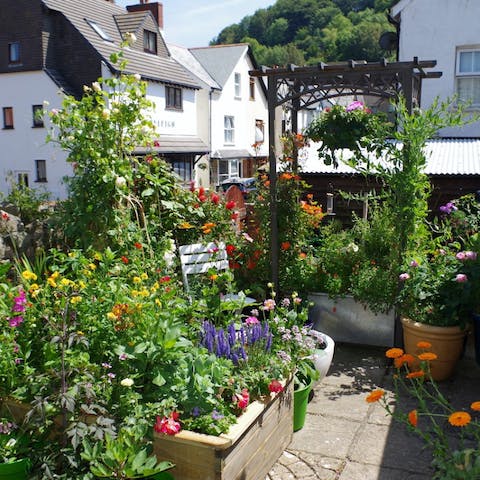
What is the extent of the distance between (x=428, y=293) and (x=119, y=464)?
10.7ft

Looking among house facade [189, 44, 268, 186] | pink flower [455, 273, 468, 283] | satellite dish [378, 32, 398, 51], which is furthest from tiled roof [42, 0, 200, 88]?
pink flower [455, 273, 468, 283]

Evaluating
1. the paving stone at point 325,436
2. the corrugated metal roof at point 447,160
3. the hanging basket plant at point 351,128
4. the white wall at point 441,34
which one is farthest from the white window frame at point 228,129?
the paving stone at point 325,436

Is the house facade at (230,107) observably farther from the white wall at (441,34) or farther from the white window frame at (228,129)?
the white wall at (441,34)

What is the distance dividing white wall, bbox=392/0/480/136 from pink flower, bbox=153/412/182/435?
29.2ft

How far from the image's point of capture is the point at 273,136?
18.4ft

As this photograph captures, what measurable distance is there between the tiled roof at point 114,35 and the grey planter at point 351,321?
735 inches

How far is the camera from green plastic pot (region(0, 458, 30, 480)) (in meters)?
2.82

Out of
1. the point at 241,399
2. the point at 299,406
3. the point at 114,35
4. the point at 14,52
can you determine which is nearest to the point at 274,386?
the point at 241,399

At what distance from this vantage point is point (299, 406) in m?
4.11

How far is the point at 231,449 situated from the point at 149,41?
2619cm

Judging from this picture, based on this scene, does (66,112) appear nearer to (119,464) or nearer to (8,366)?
(8,366)

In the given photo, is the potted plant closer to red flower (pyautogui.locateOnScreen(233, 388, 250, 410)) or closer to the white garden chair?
the white garden chair

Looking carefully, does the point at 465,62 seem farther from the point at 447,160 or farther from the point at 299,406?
the point at 299,406

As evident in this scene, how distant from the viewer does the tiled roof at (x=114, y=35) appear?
23031 millimetres
